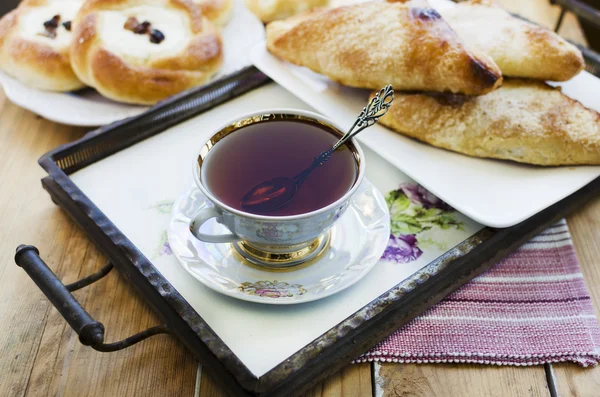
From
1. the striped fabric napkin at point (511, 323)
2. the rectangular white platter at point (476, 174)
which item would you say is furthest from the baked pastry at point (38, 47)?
the striped fabric napkin at point (511, 323)

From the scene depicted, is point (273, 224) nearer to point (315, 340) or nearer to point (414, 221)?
point (315, 340)

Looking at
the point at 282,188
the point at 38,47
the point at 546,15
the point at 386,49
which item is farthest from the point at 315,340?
the point at 546,15

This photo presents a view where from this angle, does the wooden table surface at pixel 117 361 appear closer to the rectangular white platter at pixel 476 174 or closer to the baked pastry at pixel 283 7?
the rectangular white platter at pixel 476 174

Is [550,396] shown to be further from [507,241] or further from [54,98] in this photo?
[54,98]

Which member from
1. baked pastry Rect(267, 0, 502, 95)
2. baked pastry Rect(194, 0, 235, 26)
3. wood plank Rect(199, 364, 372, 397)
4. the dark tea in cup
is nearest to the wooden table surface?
wood plank Rect(199, 364, 372, 397)

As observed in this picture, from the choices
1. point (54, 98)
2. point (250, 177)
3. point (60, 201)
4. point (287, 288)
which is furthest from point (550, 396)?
point (54, 98)

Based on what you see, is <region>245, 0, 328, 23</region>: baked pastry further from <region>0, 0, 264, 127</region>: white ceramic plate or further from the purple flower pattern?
the purple flower pattern
